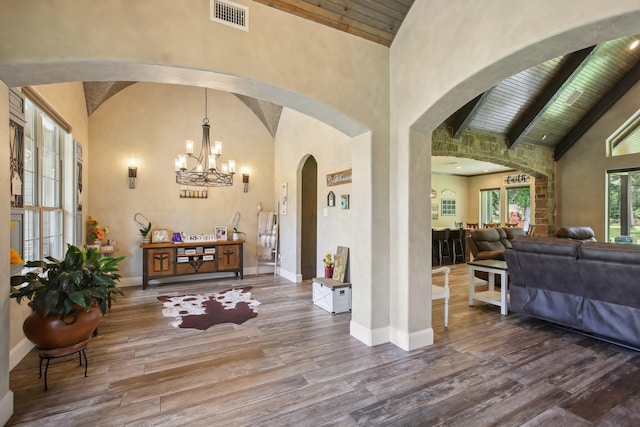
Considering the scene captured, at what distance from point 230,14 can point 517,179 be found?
11.6 meters

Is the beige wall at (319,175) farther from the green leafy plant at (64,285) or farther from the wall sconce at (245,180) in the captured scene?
the green leafy plant at (64,285)

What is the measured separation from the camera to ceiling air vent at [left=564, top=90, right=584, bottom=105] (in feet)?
22.3

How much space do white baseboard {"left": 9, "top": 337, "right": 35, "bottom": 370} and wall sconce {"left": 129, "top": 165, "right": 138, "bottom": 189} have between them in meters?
3.31

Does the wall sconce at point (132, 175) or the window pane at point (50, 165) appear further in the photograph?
the wall sconce at point (132, 175)

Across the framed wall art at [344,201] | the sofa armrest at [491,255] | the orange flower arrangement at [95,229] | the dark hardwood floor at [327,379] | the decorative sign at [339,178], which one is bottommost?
the dark hardwood floor at [327,379]

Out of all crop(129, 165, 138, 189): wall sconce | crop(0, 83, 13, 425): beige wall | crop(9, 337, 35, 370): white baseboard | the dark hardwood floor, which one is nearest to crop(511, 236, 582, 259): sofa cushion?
the dark hardwood floor

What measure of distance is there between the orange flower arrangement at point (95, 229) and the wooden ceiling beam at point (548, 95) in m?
8.29

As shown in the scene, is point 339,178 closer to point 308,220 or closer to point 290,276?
point 308,220

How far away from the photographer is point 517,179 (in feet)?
36.7

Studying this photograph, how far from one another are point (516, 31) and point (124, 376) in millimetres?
3896

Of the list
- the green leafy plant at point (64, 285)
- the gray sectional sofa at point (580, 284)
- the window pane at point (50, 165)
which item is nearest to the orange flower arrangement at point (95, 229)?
the window pane at point (50, 165)

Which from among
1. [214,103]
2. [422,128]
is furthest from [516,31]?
[214,103]

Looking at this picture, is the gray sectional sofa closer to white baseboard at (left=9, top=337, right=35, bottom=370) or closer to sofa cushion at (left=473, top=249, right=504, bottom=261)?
sofa cushion at (left=473, top=249, right=504, bottom=261)

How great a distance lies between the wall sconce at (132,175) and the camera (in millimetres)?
5762
